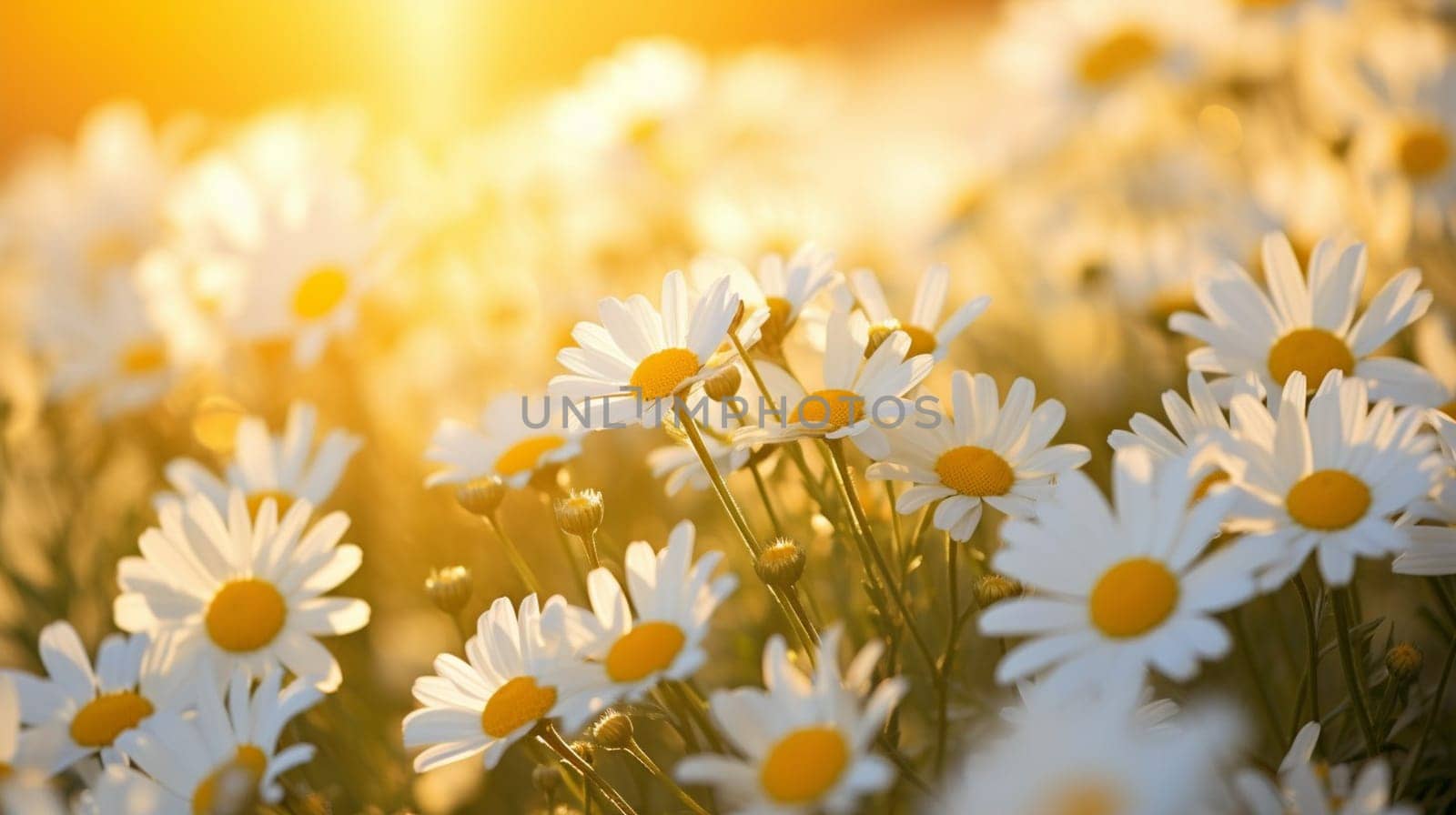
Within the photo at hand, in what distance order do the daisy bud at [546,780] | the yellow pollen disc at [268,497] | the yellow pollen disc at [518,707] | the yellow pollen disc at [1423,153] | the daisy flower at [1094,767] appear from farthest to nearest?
the yellow pollen disc at [1423,153], the yellow pollen disc at [268,497], the daisy bud at [546,780], the yellow pollen disc at [518,707], the daisy flower at [1094,767]

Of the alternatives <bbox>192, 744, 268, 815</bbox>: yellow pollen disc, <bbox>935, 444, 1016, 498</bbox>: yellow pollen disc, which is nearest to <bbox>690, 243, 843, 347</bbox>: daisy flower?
<bbox>935, 444, 1016, 498</bbox>: yellow pollen disc

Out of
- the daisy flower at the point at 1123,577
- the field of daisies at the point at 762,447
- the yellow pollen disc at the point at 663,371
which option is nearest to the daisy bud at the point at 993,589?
the field of daisies at the point at 762,447

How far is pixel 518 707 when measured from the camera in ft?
3.70

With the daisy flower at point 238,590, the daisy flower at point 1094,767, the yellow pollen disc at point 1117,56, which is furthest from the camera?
the yellow pollen disc at point 1117,56

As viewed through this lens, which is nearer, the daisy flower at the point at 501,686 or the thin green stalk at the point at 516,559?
the daisy flower at the point at 501,686

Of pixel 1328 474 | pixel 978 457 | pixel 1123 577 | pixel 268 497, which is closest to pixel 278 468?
pixel 268 497

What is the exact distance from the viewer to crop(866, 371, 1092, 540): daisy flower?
1169mm

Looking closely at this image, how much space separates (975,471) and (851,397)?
0.47 feet

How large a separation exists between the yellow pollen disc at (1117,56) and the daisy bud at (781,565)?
6.95ft

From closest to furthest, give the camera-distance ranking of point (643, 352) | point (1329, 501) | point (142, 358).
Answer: point (1329, 501) < point (643, 352) < point (142, 358)

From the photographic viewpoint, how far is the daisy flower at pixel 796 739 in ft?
2.96

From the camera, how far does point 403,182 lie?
123 inches

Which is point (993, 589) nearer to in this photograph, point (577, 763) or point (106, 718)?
point (577, 763)

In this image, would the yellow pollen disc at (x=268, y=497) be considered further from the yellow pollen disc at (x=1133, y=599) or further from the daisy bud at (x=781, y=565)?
the yellow pollen disc at (x=1133, y=599)
